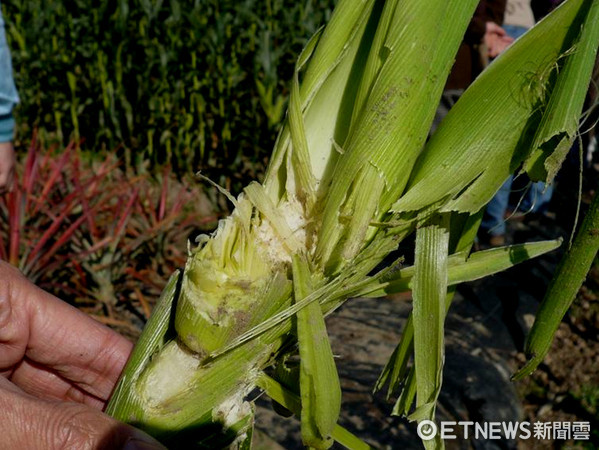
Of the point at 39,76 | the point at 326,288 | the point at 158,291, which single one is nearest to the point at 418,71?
the point at 326,288

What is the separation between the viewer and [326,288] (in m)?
1.08

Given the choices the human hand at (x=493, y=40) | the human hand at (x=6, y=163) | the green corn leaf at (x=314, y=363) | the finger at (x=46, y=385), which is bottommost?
the green corn leaf at (x=314, y=363)

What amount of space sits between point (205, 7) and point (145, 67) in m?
0.61

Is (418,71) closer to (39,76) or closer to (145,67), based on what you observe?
(145,67)

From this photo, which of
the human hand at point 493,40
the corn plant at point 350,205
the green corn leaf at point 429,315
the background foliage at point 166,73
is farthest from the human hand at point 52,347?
the human hand at point 493,40

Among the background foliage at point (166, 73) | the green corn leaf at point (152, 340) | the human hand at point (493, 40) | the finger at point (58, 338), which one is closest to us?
the green corn leaf at point (152, 340)

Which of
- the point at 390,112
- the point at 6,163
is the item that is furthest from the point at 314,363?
the point at 6,163

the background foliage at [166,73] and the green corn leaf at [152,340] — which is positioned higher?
the background foliage at [166,73]

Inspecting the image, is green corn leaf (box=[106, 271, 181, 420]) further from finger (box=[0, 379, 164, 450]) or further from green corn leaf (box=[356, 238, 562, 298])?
green corn leaf (box=[356, 238, 562, 298])

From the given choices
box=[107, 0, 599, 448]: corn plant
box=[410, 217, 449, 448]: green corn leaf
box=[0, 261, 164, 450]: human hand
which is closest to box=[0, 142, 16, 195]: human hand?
box=[0, 261, 164, 450]: human hand

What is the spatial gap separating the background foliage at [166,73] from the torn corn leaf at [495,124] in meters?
3.24

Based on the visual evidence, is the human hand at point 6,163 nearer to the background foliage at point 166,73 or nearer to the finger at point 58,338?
the finger at point 58,338

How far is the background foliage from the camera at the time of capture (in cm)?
450

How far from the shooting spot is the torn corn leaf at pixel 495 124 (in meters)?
1.06
